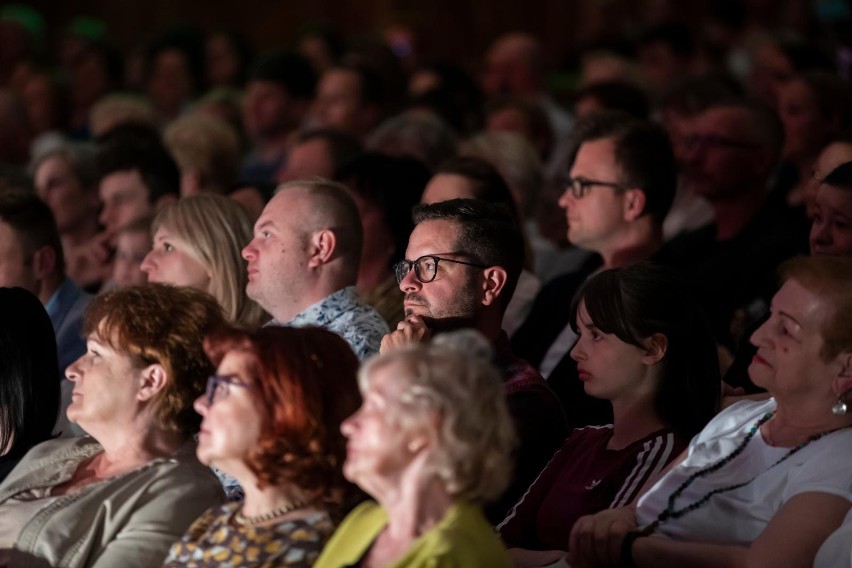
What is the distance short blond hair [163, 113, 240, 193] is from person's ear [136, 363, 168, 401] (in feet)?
9.45

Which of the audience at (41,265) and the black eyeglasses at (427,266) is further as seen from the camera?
the audience at (41,265)

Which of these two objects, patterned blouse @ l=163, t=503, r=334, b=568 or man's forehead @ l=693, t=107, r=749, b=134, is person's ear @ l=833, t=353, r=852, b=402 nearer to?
patterned blouse @ l=163, t=503, r=334, b=568

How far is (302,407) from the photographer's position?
268cm

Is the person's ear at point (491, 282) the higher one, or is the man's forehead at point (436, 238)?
the man's forehead at point (436, 238)

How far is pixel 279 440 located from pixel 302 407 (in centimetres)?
7

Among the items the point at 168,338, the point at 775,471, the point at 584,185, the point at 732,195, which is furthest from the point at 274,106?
the point at 775,471

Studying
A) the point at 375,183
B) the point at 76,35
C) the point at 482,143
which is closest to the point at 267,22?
the point at 76,35

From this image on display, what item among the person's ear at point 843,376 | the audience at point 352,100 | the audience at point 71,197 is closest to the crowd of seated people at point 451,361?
the person's ear at point 843,376

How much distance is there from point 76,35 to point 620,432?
8.08 m

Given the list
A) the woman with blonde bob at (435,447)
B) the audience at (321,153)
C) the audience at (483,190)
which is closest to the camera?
the woman with blonde bob at (435,447)

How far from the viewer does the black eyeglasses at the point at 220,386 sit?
106 inches

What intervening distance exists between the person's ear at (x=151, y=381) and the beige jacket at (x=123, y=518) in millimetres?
141

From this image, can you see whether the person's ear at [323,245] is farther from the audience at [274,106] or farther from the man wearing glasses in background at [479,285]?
the audience at [274,106]

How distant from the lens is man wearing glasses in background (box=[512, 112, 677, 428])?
14.4 feet
